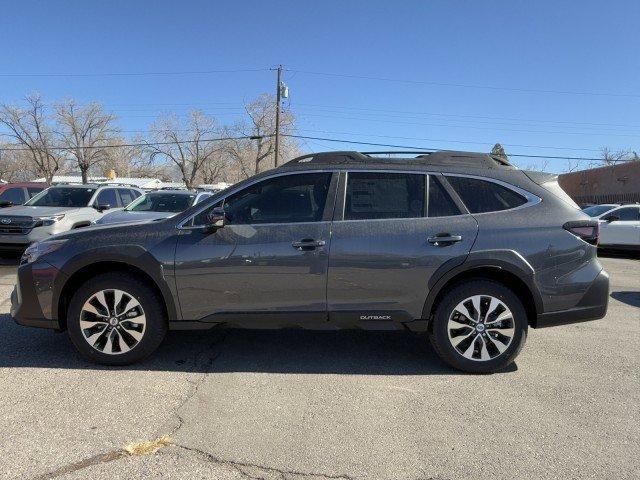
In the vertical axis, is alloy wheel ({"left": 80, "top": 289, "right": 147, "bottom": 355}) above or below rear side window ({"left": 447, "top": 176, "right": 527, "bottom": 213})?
below

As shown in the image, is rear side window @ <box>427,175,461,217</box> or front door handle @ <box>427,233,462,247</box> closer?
front door handle @ <box>427,233,462,247</box>

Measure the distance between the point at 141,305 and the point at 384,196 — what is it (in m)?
2.30

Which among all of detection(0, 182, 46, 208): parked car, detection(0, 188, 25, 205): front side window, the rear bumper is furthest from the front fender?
detection(0, 188, 25, 205): front side window

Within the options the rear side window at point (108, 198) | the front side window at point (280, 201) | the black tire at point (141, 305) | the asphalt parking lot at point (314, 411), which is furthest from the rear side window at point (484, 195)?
the rear side window at point (108, 198)

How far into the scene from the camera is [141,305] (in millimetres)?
4160

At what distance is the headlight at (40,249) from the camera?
4.25 m

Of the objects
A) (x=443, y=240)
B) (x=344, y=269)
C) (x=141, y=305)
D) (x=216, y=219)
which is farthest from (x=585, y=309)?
(x=141, y=305)

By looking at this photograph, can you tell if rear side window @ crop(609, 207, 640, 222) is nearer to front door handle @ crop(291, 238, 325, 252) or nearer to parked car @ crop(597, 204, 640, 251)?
parked car @ crop(597, 204, 640, 251)

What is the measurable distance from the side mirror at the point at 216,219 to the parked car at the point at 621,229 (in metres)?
13.1

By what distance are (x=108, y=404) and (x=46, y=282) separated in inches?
52.3

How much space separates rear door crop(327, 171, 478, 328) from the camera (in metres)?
4.07

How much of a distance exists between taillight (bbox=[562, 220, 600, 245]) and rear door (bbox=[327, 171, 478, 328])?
2.67ft

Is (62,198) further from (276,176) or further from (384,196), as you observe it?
(384,196)

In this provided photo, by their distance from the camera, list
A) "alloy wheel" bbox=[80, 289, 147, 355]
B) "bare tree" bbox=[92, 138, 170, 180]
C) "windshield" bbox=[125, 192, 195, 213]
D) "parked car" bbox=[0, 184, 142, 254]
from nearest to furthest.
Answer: "alloy wheel" bbox=[80, 289, 147, 355], "parked car" bbox=[0, 184, 142, 254], "windshield" bbox=[125, 192, 195, 213], "bare tree" bbox=[92, 138, 170, 180]
